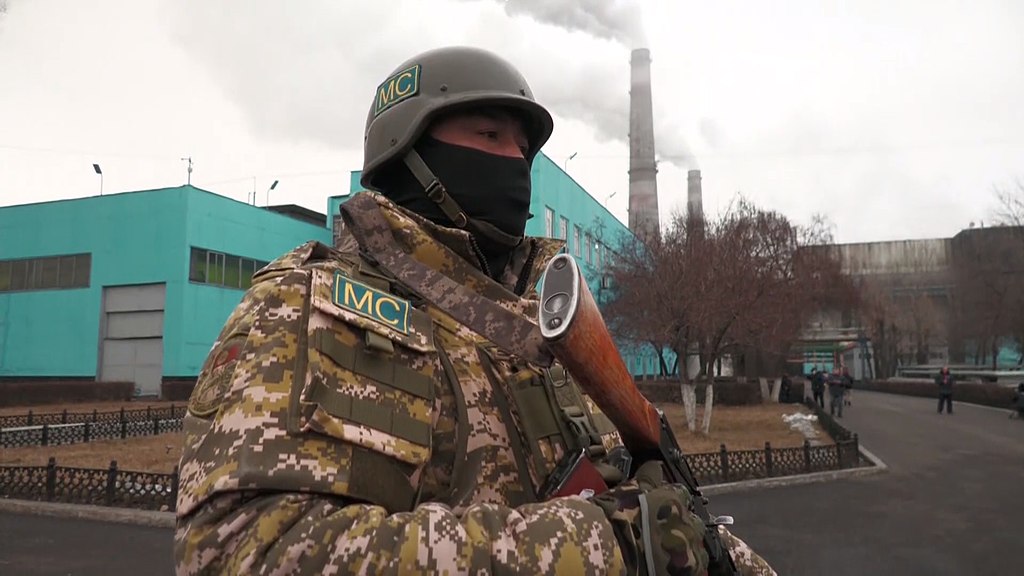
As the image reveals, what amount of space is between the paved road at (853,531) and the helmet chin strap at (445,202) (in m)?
5.94

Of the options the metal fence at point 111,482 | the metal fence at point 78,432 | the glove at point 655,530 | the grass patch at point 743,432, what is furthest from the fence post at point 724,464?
the metal fence at point 78,432

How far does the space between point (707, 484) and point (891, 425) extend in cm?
1324

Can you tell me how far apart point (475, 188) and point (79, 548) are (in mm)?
7397

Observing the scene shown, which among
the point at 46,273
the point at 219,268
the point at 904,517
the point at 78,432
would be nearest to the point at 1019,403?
the point at 904,517

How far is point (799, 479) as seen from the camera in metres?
11.1

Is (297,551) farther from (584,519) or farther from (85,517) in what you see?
(85,517)

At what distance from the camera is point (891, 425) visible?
66.3ft

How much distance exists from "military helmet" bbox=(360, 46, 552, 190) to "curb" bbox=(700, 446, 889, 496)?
28.9ft

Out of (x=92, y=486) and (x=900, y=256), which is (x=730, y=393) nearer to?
(x=92, y=486)

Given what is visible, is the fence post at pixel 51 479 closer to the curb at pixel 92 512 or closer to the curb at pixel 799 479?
the curb at pixel 92 512

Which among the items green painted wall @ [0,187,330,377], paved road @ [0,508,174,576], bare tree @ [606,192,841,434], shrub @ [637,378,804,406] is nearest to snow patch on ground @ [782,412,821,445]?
bare tree @ [606,192,841,434]

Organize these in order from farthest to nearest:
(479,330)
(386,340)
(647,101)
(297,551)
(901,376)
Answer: (901,376) → (647,101) → (479,330) → (386,340) → (297,551)

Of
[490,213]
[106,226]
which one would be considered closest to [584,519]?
[490,213]

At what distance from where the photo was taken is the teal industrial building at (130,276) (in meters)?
28.0
